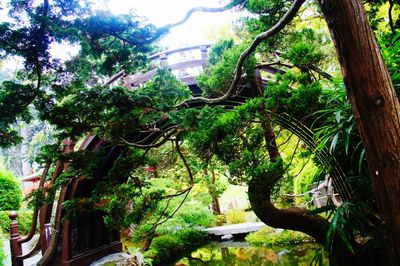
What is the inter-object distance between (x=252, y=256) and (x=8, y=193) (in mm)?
11003

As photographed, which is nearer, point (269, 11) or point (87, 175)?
point (87, 175)

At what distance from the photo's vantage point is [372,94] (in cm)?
147

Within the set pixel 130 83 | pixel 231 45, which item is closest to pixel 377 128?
pixel 231 45

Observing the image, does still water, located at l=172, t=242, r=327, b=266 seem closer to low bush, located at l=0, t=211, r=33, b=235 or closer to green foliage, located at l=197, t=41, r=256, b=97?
green foliage, located at l=197, t=41, r=256, b=97

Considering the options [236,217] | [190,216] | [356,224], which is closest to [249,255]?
[190,216]

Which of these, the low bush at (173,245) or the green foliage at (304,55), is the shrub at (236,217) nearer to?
the low bush at (173,245)

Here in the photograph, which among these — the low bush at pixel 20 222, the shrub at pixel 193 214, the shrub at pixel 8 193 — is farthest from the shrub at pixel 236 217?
the shrub at pixel 8 193

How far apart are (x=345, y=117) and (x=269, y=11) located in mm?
1683

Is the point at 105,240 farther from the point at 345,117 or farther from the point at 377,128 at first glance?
the point at 377,128

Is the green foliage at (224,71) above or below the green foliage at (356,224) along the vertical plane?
above

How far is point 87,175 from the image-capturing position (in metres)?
2.94

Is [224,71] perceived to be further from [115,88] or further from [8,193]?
[8,193]

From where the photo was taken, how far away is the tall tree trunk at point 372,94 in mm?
1468

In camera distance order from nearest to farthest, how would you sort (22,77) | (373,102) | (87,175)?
(373,102) → (87,175) → (22,77)
